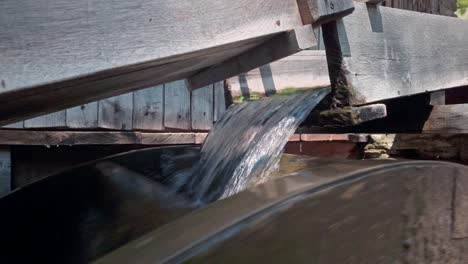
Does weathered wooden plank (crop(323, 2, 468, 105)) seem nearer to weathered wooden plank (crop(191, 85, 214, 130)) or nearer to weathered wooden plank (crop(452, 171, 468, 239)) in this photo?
weathered wooden plank (crop(452, 171, 468, 239))

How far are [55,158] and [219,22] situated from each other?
2655 mm

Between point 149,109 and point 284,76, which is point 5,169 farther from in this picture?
point 284,76

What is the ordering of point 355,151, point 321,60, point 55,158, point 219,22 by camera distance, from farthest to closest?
1. point 355,151
2. point 55,158
3. point 321,60
4. point 219,22

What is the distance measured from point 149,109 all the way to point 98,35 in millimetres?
2617

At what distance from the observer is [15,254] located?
2658 mm

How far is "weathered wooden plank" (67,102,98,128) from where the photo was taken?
3.55 metres

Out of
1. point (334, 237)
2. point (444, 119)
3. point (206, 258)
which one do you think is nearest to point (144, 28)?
point (206, 258)

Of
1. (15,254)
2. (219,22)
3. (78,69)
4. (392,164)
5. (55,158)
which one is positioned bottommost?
(15,254)

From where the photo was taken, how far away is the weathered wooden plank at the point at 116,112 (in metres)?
3.68

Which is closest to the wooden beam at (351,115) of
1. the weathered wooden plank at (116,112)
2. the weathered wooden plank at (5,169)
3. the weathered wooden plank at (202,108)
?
the weathered wooden plank at (116,112)

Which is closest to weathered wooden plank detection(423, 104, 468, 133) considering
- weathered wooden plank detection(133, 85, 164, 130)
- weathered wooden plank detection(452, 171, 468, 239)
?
weathered wooden plank detection(452, 171, 468, 239)

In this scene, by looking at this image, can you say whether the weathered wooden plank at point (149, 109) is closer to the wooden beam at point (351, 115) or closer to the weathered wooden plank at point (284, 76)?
the weathered wooden plank at point (284, 76)

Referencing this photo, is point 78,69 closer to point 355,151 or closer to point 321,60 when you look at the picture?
point 321,60

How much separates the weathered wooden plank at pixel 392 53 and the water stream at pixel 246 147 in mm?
139
